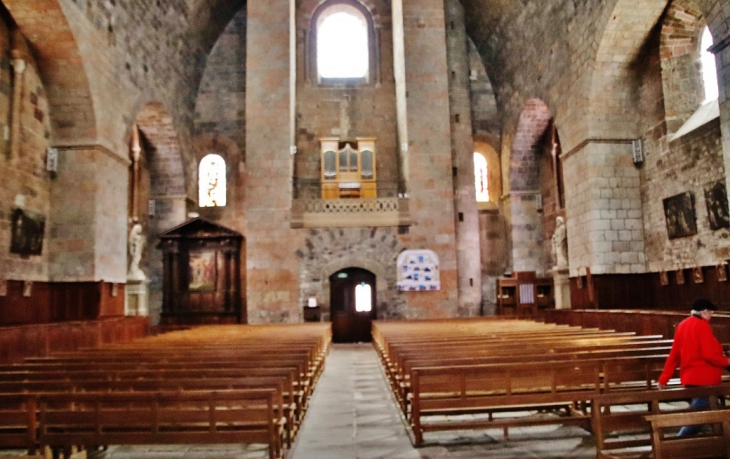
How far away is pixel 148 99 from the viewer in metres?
14.4

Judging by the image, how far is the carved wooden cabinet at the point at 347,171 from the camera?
714 inches

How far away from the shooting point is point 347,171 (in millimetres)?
18250

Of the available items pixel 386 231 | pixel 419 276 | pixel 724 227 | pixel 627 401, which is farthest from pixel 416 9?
pixel 627 401

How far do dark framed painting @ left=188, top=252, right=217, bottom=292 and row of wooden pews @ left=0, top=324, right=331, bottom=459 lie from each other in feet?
35.4

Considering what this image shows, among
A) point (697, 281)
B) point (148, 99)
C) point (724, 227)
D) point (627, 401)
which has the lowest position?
point (627, 401)

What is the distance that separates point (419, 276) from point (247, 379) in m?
12.3

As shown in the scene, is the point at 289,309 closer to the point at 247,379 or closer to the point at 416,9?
the point at 416,9

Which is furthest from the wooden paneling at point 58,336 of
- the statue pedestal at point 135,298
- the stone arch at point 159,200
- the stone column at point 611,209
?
the stone column at point 611,209

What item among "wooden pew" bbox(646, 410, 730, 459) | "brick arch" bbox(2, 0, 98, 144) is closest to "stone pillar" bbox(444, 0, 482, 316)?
"brick arch" bbox(2, 0, 98, 144)

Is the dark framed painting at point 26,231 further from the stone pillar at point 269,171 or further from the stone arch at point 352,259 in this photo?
the stone arch at point 352,259

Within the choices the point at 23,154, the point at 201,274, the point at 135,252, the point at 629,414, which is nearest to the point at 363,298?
the point at 201,274

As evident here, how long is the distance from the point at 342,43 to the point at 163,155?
7.08 m

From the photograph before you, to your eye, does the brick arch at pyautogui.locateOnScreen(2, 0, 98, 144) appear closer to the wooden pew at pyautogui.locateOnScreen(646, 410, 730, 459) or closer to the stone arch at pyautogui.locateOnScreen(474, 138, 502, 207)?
the wooden pew at pyautogui.locateOnScreen(646, 410, 730, 459)

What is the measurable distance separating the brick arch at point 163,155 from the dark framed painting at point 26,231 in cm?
570
